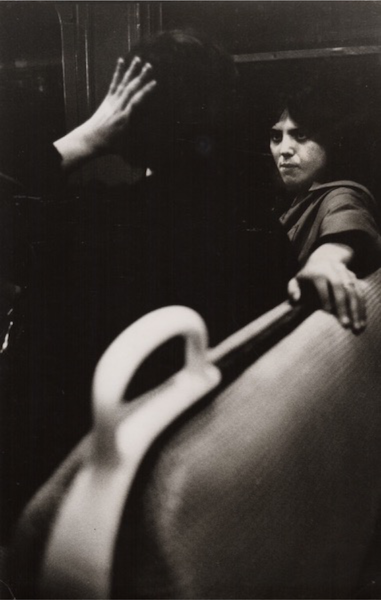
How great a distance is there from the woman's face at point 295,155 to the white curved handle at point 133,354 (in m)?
0.44

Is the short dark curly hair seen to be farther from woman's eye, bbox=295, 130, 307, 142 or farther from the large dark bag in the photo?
the large dark bag

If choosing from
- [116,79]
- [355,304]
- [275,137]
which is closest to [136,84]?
[116,79]

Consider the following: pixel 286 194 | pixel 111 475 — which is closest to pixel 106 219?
pixel 286 194

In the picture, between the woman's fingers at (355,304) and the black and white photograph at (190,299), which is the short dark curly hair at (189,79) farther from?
the woman's fingers at (355,304)

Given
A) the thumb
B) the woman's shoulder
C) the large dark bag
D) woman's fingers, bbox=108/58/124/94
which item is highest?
woman's fingers, bbox=108/58/124/94

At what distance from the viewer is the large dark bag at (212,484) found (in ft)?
3.02

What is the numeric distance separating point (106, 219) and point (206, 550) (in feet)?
2.30

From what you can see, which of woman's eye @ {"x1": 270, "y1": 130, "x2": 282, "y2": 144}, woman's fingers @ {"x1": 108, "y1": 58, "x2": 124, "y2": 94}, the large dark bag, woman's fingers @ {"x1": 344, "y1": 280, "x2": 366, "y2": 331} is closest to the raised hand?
woman's fingers @ {"x1": 108, "y1": 58, "x2": 124, "y2": 94}

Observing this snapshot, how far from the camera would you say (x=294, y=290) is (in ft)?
4.16

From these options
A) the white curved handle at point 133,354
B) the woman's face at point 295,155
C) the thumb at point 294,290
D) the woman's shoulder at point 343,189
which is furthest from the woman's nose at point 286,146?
the white curved handle at point 133,354

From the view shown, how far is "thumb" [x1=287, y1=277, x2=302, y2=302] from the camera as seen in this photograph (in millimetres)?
1256

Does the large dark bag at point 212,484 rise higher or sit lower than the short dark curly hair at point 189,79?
lower

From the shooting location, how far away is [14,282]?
1.17 metres

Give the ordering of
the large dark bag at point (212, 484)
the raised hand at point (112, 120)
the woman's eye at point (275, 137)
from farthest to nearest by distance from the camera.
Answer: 1. the woman's eye at point (275, 137)
2. the raised hand at point (112, 120)
3. the large dark bag at point (212, 484)
